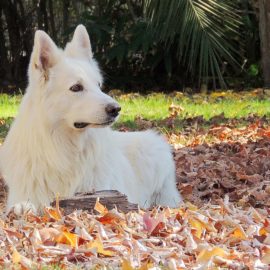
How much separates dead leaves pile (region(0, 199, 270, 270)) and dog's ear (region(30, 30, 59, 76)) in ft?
3.72

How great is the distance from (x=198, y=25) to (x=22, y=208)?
9.43 meters

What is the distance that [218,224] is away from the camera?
14.4ft

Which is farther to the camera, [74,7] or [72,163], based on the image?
[74,7]

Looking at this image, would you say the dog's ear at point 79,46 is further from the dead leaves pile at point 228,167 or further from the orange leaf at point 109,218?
the dead leaves pile at point 228,167

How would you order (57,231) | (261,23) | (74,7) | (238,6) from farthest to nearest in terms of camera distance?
(74,7), (238,6), (261,23), (57,231)

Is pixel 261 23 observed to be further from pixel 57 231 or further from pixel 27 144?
pixel 57 231

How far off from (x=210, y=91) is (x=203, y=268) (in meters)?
11.7

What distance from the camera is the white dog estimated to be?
5051 millimetres

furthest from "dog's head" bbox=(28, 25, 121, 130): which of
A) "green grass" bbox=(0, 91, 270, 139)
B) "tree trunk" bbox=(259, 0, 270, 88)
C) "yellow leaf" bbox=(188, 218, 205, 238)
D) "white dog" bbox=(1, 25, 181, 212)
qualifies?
"tree trunk" bbox=(259, 0, 270, 88)

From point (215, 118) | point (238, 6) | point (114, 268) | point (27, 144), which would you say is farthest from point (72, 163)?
point (238, 6)

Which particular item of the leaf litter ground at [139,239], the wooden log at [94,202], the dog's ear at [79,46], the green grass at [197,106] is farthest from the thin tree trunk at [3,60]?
the wooden log at [94,202]

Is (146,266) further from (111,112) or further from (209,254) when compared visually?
(111,112)

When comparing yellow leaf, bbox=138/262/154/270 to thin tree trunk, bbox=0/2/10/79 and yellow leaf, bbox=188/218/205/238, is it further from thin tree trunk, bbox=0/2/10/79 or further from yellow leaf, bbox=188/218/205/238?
thin tree trunk, bbox=0/2/10/79

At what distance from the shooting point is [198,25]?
1364 centimetres
